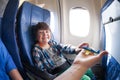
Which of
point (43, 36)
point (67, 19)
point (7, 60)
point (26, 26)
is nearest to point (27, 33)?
point (26, 26)

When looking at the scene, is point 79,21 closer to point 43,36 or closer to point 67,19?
point 67,19

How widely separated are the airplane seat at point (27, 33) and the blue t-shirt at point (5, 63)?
0.22 meters

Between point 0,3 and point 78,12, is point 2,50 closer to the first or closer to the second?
point 0,3

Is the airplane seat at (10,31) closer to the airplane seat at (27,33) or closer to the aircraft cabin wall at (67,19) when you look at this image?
the airplane seat at (27,33)

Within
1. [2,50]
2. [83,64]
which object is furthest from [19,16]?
[83,64]

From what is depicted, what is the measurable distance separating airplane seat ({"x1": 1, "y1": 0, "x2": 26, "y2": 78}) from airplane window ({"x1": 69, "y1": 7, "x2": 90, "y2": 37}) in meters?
1.29

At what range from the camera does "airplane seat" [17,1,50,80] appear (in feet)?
6.13

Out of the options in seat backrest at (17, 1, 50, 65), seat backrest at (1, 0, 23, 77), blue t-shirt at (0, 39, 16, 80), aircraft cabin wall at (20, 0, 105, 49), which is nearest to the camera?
→ blue t-shirt at (0, 39, 16, 80)

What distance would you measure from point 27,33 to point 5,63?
1.60ft

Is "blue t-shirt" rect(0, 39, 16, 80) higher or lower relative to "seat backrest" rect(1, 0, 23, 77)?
lower

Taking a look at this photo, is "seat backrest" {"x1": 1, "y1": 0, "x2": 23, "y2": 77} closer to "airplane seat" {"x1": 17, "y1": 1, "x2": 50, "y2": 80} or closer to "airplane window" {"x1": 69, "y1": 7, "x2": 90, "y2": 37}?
"airplane seat" {"x1": 17, "y1": 1, "x2": 50, "y2": 80}

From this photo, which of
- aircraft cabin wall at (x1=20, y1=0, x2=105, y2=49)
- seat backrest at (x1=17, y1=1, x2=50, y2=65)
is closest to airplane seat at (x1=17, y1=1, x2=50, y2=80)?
seat backrest at (x1=17, y1=1, x2=50, y2=65)

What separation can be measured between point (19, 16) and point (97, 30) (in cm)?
143

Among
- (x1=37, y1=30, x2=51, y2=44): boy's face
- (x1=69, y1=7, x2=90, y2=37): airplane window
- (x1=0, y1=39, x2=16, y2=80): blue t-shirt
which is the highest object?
(x1=69, y1=7, x2=90, y2=37): airplane window
